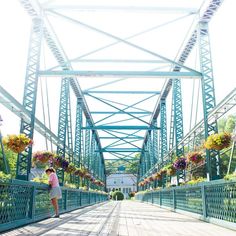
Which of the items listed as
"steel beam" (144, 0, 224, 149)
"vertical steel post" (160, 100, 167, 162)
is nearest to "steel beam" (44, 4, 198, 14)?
"steel beam" (144, 0, 224, 149)

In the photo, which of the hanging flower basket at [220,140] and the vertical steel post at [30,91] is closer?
the hanging flower basket at [220,140]

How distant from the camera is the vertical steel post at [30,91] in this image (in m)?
11.8

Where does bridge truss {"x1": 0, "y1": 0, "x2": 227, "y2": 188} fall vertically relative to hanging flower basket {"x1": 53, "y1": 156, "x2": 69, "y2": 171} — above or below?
above

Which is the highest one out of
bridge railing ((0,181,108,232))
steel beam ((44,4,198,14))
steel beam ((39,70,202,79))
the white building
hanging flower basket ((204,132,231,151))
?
steel beam ((44,4,198,14))

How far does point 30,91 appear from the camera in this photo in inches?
504

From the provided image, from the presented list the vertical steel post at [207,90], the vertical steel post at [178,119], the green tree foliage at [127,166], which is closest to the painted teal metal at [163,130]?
the vertical steel post at [178,119]

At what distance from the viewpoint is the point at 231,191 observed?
6750 millimetres

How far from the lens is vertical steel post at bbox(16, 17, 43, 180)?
1177 cm

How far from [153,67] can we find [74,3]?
6.86 m

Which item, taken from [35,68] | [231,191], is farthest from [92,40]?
[231,191]

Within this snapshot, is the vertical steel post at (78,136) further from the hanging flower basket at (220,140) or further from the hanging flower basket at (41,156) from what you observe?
the hanging flower basket at (220,140)

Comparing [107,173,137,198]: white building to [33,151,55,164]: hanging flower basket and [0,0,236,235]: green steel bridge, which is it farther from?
[33,151,55,164]: hanging flower basket

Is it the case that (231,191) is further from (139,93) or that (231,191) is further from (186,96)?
(139,93)

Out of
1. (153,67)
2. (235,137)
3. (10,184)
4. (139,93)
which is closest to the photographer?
(10,184)
